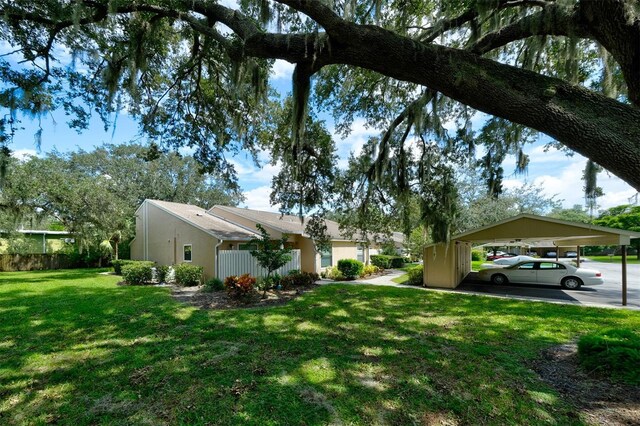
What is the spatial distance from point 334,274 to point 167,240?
9.35 metres

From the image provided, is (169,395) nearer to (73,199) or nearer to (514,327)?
(514,327)

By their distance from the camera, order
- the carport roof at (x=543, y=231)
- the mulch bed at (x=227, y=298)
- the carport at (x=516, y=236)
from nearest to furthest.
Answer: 1. the mulch bed at (x=227, y=298)
2. the carport roof at (x=543, y=231)
3. the carport at (x=516, y=236)

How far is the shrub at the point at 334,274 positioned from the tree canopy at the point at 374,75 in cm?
633

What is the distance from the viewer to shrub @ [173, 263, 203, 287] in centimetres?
1227

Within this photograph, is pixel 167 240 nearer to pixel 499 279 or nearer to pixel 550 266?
pixel 499 279

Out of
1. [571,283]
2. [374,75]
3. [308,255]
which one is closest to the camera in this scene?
[374,75]

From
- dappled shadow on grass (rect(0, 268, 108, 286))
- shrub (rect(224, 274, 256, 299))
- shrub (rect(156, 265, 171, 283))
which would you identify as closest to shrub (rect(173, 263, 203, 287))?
shrub (rect(156, 265, 171, 283))

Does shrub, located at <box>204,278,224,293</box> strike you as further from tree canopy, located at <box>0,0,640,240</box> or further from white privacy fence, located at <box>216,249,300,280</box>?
tree canopy, located at <box>0,0,640,240</box>

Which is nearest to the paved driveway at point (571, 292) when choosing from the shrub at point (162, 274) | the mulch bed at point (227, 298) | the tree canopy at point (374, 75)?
the tree canopy at point (374, 75)

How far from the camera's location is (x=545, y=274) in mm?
12492

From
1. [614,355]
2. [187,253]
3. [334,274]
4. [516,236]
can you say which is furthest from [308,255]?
[614,355]

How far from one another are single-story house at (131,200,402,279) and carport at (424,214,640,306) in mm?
4003

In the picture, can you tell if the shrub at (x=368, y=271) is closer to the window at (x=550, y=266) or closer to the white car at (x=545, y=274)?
Answer: the white car at (x=545, y=274)

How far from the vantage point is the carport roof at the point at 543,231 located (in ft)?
29.5
